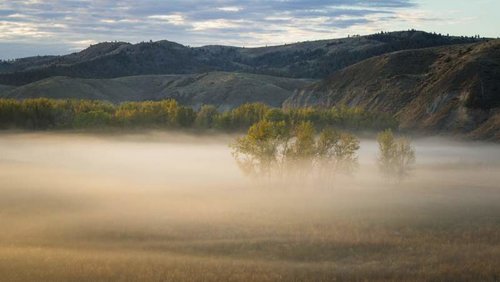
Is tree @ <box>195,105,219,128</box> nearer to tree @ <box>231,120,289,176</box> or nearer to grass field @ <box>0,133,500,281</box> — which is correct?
grass field @ <box>0,133,500,281</box>

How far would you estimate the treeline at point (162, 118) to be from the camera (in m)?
185

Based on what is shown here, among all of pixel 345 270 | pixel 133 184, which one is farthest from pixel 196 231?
pixel 133 184

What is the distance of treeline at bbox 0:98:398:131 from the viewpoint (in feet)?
606

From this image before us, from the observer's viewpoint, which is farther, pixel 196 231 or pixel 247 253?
pixel 196 231

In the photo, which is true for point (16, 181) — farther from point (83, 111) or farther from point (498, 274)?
point (83, 111)

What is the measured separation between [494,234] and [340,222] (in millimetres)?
15271

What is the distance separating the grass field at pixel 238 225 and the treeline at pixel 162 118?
59.8m

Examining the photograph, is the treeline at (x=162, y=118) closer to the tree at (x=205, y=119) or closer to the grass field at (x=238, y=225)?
the tree at (x=205, y=119)

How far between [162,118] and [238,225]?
13264cm

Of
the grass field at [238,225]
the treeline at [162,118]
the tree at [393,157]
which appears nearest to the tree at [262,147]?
the grass field at [238,225]

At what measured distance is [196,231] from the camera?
61.8 meters

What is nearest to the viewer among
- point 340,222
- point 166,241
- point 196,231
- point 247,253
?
point 247,253

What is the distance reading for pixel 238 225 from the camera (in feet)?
213

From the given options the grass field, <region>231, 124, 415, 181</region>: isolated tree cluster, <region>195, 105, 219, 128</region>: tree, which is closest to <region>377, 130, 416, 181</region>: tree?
<region>231, 124, 415, 181</region>: isolated tree cluster
